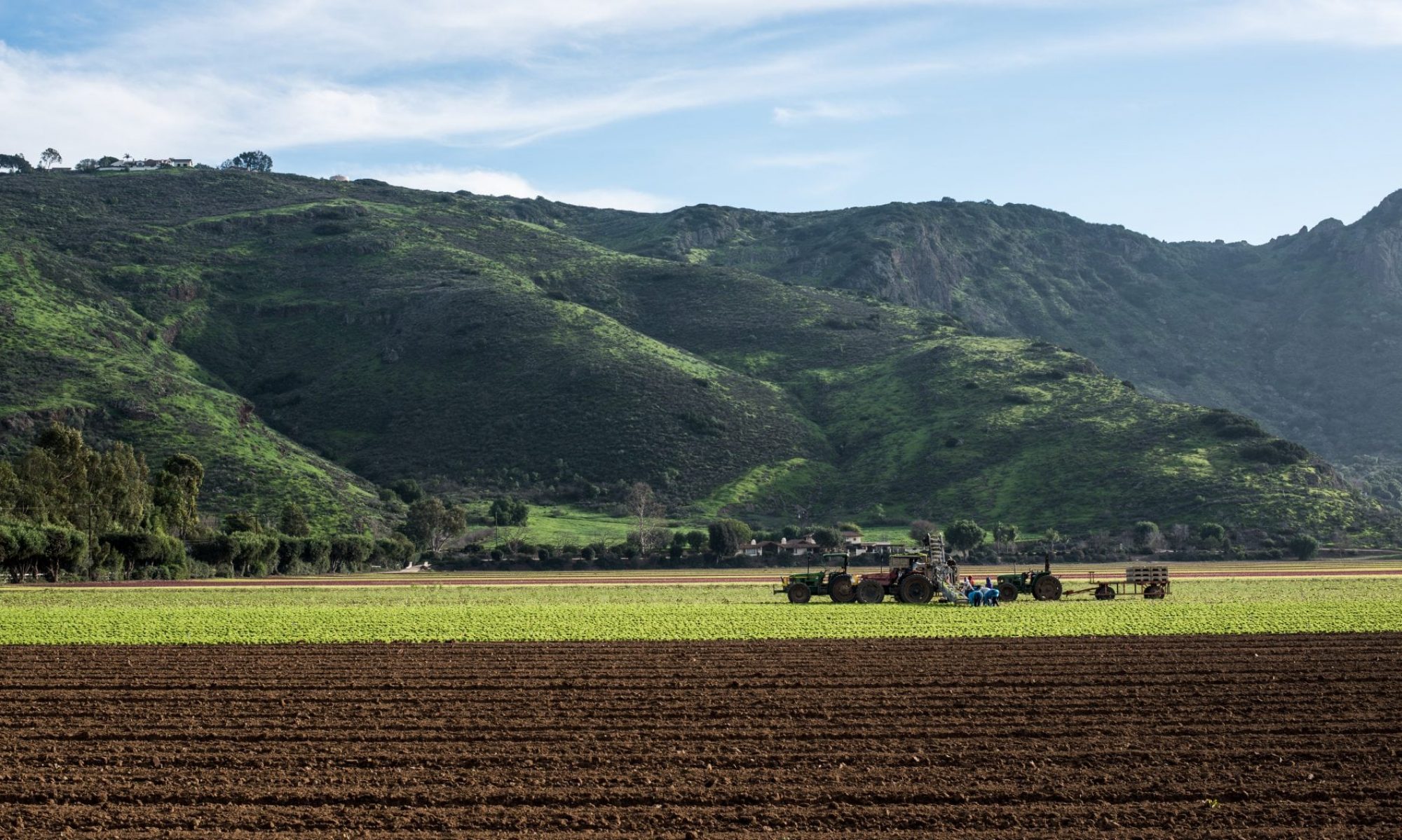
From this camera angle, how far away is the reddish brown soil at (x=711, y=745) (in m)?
13.7

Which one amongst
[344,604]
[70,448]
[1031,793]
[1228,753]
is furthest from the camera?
[70,448]

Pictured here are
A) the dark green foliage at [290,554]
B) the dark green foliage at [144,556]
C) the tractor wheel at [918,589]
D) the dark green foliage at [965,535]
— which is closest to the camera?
the tractor wheel at [918,589]

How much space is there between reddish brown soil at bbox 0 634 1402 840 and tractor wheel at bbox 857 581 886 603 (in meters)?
15.4

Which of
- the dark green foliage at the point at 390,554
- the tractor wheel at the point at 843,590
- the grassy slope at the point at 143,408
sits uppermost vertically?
the grassy slope at the point at 143,408

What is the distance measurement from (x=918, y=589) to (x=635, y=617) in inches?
393

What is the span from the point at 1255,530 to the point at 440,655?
81.0 m

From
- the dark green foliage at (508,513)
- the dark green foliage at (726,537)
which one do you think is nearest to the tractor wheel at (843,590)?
the dark green foliage at (726,537)

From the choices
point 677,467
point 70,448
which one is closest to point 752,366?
point 677,467

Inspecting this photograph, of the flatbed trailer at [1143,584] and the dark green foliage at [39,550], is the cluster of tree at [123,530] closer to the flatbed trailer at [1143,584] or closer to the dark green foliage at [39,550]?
the dark green foliage at [39,550]

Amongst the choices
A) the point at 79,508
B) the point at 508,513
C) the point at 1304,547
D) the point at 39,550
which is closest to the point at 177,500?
the point at 79,508

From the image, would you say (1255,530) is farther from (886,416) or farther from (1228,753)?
(1228,753)

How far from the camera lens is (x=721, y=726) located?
18.6 meters

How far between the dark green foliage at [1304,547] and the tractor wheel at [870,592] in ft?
185

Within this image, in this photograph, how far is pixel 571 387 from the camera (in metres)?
136
